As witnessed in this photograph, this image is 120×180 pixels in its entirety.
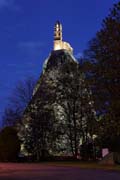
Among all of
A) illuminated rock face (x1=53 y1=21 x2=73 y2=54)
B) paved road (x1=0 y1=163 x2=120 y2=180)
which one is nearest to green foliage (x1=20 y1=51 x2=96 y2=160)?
illuminated rock face (x1=53 y1=21 x2=73 y2=54)

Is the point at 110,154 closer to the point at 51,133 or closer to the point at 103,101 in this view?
the point at 103,101

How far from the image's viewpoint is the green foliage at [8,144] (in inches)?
2325

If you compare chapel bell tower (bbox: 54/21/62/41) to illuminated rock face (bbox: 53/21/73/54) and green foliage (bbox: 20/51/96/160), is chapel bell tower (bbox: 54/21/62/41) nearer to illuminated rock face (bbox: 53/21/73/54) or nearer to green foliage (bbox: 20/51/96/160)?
illuminated rock face (bbox: 53/21/73/54)

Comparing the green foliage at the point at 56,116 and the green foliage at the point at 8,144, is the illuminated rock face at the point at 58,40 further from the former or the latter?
the green foliage at the point at 8,144

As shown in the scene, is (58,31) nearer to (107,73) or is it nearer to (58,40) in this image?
(58,40)

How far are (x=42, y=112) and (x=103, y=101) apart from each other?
22871 millimetres

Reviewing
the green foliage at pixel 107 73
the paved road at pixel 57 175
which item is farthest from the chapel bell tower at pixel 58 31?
the paved road at pixel 57 175

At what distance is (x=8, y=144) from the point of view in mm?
59125

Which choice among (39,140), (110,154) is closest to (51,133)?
(39,140)

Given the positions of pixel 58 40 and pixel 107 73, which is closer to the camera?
pixel 107 73

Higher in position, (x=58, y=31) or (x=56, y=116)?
(x=58, y=31)

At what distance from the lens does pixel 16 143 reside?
5941 cm

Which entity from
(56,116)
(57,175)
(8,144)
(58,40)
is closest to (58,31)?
(58,40)

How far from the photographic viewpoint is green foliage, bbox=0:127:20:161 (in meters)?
59.1
